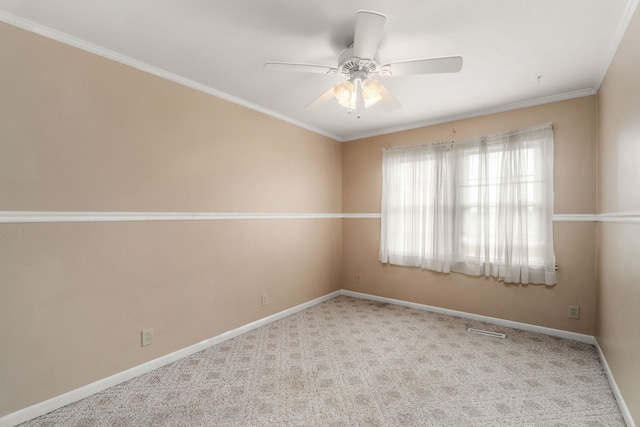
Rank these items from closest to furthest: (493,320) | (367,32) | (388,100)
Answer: (367,32)
(388,100)
(493,320)

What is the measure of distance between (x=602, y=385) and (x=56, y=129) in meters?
4.30

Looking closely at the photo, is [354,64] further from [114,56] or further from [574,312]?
[574,312]

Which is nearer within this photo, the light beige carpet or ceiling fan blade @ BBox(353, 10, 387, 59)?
ceiling fan blade @ BBox(353, 10, 387, 59)

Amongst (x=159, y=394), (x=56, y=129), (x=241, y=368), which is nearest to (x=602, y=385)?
(x=241, y=368)

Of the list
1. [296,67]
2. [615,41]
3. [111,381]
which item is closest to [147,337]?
[111,381]

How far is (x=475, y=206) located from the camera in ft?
11.4

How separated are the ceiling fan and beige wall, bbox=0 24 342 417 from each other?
1.19 meters

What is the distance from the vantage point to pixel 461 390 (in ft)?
6.97

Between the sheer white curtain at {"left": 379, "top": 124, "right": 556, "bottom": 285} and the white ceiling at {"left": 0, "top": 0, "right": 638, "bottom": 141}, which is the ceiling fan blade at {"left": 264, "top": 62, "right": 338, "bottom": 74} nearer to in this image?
the white ceiling at {"left": 0, "top": 0, "right": 638, "bottom": 141}

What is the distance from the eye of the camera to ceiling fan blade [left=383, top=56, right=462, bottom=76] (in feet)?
5.71

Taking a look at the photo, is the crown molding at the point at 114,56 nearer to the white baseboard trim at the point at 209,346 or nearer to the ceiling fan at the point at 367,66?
the ceiling fan at the point at 367,66

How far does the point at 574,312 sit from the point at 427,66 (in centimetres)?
288

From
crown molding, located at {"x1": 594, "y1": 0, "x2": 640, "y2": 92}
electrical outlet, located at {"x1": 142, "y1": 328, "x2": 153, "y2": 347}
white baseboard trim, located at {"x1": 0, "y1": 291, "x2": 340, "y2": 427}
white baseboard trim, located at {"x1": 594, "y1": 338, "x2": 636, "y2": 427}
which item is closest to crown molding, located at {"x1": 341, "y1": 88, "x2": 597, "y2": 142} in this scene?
crown molding, located at {"x1": 594, "y1": 0, "x2": 640, "y2": 92}

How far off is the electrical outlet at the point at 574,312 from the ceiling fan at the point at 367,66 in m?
Result: 2.69
